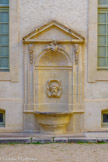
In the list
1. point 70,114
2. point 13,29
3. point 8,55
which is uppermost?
point 13,29

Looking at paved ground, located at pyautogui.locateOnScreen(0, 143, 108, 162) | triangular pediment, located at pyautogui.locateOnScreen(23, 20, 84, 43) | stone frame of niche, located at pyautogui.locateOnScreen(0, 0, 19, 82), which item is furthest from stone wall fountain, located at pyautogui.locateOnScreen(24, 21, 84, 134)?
paved ground, located at pyautogui.locateOnScreen(0, 143, 108, 162)

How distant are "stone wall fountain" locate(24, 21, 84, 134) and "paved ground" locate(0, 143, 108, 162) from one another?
1.58 metres

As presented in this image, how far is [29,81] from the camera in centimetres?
1045

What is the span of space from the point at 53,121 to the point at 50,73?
5.75 feet

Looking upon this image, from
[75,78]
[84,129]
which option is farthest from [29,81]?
[84,129]

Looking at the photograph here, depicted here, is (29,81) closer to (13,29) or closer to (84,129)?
(13,29)

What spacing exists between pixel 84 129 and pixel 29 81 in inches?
99.6

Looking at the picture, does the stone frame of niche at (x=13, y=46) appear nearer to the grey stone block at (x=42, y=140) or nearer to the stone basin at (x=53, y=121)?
the stone basin at (x=53, y=121)


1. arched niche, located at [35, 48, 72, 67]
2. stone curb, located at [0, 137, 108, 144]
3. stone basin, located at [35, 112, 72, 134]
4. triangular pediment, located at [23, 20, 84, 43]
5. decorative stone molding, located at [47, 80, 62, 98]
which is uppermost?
triangular pediment, located at [23, 20, 84, 43]

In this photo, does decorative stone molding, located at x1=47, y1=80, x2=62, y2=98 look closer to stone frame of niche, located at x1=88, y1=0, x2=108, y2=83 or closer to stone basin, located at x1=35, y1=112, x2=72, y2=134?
stone basin, located at x1=35, y1=112, x2=72, y2=134

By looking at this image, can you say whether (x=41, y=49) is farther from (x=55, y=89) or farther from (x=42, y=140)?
(x=42, y=140)

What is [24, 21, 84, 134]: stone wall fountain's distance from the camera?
33.9 ft

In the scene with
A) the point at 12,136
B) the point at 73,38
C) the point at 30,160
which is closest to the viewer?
the point at 30,160

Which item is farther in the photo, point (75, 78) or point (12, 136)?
point (75, 78)
